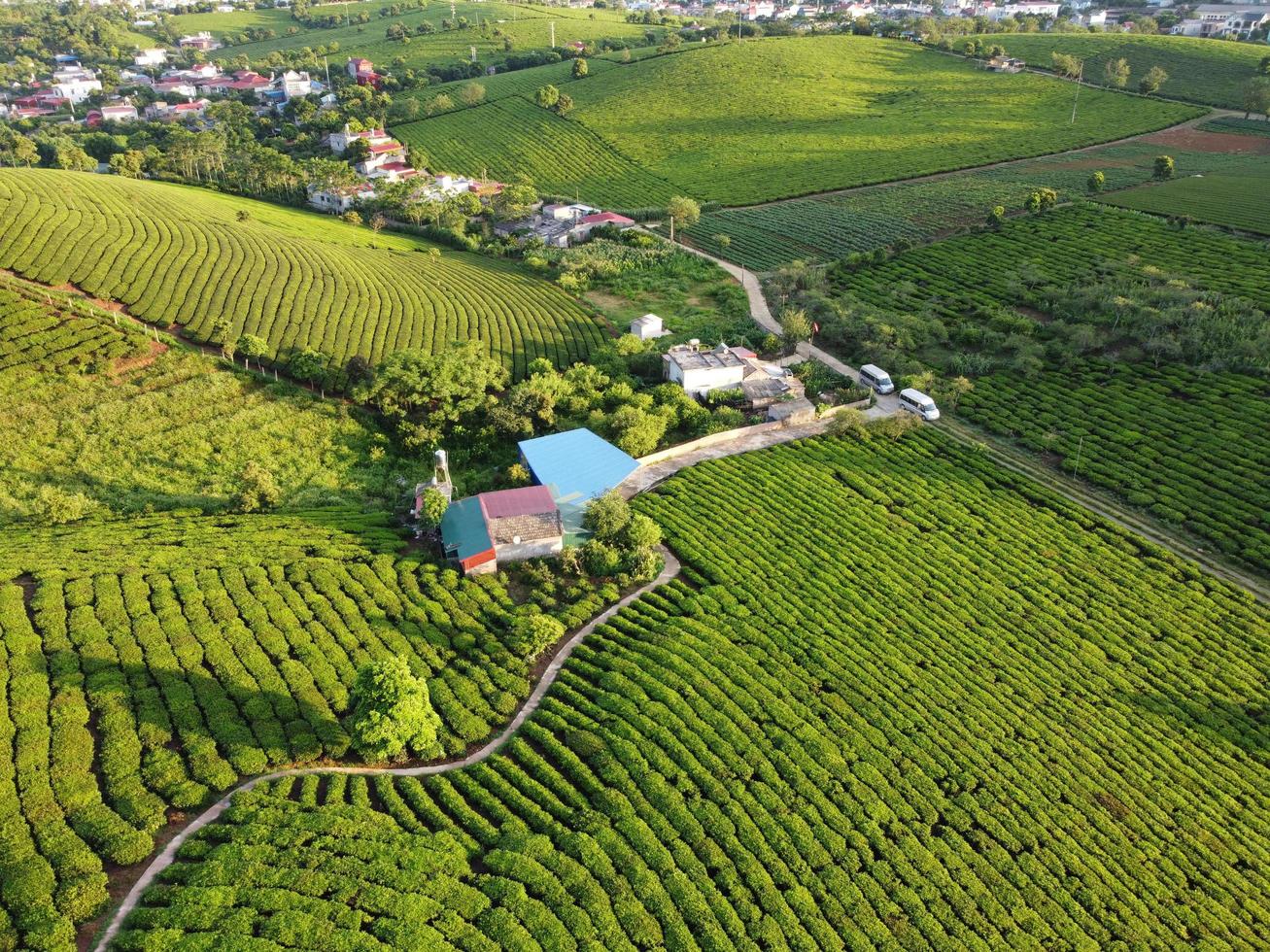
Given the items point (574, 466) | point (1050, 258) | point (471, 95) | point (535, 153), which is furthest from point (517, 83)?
point (574, 466)

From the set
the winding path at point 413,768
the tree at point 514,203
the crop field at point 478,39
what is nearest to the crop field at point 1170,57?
the crop field at point 478,39

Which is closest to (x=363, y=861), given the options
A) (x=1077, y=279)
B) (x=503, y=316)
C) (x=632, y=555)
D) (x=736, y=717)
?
(x=736, y=717)

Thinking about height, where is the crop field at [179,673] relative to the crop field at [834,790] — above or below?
above

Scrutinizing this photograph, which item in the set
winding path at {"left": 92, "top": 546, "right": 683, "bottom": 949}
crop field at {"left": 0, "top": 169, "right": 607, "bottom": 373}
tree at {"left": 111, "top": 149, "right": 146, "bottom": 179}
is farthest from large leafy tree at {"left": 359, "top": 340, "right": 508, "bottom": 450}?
tree at {"left": 111, "top": 149, "right": 146, "bottom": 179}

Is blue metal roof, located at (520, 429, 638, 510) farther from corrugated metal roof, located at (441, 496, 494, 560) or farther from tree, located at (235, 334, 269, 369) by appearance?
tree, located at (235, 334, 269, 369)

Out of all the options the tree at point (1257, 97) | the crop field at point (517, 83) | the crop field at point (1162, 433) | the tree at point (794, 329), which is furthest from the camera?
the crop field at point (517, 83)

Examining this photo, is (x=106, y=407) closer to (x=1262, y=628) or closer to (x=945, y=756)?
(x=945, y=756)

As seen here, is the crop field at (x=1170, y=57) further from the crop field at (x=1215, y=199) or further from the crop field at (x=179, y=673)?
the crop field at (x=179, y=673)

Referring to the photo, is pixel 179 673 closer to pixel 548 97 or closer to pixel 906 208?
pixel 906 208
